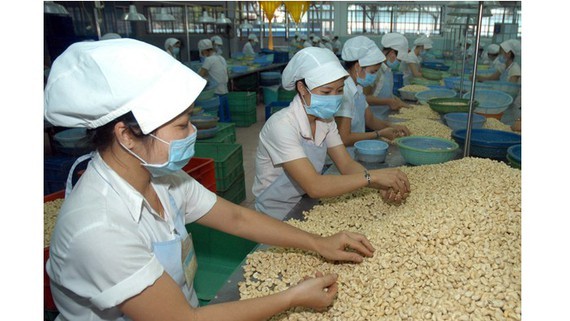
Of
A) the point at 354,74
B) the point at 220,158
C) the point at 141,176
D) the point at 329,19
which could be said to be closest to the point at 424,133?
the point at 354,74

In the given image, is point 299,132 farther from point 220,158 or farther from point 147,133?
point 220,158

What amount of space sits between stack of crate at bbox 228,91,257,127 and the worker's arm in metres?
6.46

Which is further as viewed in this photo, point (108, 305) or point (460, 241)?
point (460, 241)

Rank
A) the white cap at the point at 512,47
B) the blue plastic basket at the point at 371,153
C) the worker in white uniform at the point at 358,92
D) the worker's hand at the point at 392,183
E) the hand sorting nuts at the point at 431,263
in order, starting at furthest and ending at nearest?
the white cap at the point at 512,47, the worker in white uniform at the point at 358,92, the blue plastic basket at the point at 371,153, the worker's hand at the point at 392,183, the hand sorting nuts at the point at 431,263

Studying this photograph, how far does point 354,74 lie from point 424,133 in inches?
28.6

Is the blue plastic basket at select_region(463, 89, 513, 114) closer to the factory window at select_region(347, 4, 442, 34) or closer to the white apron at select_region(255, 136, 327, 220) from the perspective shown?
the white apron at select_region(255, 136, 327, 220)

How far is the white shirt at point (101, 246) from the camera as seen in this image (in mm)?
944

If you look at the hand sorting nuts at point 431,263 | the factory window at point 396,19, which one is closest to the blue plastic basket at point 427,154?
the hand sorting nuts at point 431,263

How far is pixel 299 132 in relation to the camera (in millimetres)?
2062

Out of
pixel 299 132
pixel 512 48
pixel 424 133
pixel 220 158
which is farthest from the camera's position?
pixel 512 48

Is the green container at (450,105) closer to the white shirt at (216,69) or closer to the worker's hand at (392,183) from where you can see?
the worker's hand at (392,183)

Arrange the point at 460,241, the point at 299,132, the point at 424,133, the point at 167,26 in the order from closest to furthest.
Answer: the point at 460,241 → the point at 299,132 → the point at 424,133 → the point at 167,26

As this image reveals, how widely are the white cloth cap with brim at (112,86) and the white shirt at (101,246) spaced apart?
18cm

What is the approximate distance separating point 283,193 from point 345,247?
2.29 ft
